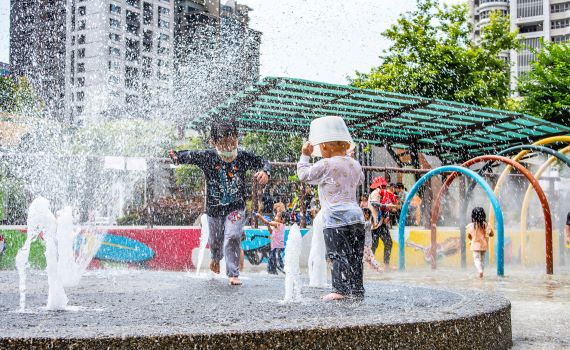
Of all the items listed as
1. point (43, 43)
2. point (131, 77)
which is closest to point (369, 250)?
point (131, 77)

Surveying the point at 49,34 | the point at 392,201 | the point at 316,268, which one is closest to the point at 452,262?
the point at 392,201

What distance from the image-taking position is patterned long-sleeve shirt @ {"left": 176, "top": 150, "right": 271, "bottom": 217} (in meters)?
6.51

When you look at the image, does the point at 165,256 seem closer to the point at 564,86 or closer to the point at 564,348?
the point at 564,348

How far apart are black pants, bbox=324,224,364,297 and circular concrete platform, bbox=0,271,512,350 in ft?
0.67

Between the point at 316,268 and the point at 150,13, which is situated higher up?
the point at 150,13

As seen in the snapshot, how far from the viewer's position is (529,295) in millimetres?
7195

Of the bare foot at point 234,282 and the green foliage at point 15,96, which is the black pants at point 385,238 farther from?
the green foliage at point 15,96

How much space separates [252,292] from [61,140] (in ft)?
187

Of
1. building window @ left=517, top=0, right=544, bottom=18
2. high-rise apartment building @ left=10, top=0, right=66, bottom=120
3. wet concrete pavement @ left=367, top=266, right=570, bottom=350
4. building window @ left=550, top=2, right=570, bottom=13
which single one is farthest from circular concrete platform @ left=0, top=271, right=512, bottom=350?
building window @ left=550, top=2, right=570, bottom=13

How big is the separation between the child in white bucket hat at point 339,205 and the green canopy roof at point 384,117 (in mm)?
7375

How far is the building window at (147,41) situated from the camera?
85.6 meters

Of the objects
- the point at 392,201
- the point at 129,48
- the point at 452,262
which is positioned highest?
the point at 129,48

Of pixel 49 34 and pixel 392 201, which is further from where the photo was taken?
pixel 49 34

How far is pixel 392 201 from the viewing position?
12383mm
